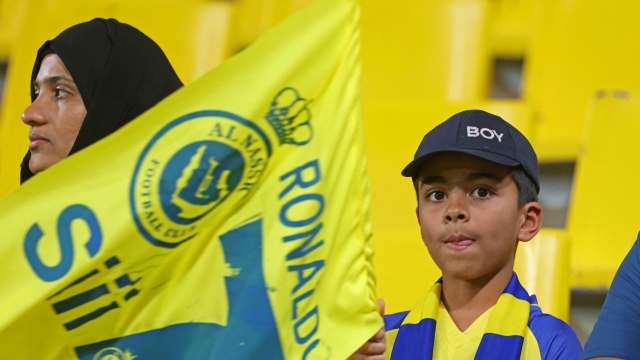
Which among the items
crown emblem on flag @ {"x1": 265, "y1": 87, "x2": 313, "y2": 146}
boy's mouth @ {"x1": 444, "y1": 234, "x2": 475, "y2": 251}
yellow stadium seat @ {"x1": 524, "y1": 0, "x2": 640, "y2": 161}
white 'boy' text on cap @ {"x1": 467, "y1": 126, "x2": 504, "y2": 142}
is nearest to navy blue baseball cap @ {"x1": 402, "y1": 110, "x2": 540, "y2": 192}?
white 'boy' text on cap @ {"x1": 467, "y1": 126, "x2": 504, "y2": 142}

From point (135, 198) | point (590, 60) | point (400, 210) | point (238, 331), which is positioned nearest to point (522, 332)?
point (238, 331)

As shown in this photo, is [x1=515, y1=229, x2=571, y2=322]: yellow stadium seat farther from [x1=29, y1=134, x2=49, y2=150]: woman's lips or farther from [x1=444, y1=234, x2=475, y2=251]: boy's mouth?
[x1=29, y1=134, x2=49, y2=150]: woman's lips

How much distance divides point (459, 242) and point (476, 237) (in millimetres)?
27

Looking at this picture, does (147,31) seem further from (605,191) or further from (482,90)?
(605,191)

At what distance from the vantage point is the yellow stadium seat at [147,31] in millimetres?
2746

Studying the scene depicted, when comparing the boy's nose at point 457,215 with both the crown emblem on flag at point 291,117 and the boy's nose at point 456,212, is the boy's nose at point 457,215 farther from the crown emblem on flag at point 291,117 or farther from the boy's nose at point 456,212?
the crown emblem on flag at point 291,117

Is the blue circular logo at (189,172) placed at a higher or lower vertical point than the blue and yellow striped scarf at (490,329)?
higher

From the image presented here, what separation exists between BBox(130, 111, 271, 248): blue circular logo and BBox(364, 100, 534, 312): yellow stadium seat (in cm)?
73

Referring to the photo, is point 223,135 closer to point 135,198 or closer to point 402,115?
point 135,198

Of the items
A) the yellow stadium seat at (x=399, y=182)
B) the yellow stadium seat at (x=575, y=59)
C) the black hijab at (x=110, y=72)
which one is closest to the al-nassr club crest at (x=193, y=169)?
the black hijab at (x=110, y=72)

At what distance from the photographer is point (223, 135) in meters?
1.20

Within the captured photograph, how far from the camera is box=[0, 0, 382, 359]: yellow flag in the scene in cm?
117

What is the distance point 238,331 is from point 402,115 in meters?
1.20

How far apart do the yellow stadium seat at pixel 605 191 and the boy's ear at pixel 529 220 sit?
27.2 inches
